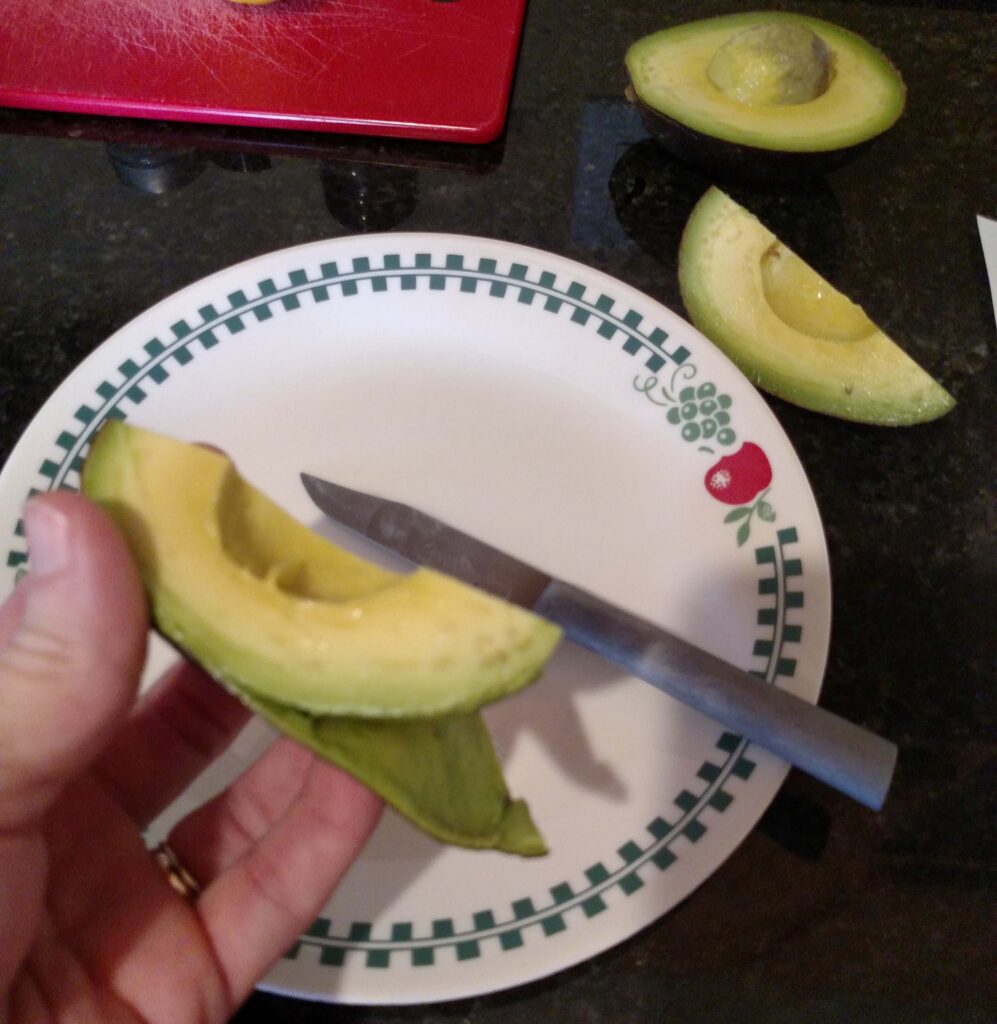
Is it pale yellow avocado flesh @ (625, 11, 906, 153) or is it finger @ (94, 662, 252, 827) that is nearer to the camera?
finger @ (94, 662, 252, 827)

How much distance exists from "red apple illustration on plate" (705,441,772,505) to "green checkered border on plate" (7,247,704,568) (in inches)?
4.3

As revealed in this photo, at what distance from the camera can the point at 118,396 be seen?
0.79 metres

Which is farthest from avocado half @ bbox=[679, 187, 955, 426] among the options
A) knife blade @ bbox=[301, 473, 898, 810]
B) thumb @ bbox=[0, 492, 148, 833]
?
thumb @ bbox=[0, 492, 148, 833]

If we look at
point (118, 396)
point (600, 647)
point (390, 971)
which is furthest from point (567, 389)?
point (390, 971)

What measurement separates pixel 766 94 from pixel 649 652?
24.3 inches

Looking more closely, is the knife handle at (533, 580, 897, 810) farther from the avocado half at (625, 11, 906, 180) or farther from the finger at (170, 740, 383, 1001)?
the avocado half at (625, 11, 906, 180)

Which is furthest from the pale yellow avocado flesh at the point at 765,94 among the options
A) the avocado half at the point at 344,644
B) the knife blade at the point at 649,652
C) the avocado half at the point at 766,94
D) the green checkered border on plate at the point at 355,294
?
the avocado half at the point at 344,644

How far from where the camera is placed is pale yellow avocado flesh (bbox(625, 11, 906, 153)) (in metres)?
0.89

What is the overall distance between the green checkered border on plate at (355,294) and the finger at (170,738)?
24 centimetres

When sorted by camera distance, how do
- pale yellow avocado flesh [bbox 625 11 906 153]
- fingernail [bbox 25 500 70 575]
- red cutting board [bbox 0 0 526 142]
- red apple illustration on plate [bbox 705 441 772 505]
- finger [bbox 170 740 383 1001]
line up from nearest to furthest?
fingernail [bbox 25 500 70 575]
finger [bbox 170 740 383 1001]
red apple illustration on plate [bbox 705 441 772 505]
pale yellow avocado flesh [bbox 625 11 906 153]
red cutting board [bbox 0 0 526 142]

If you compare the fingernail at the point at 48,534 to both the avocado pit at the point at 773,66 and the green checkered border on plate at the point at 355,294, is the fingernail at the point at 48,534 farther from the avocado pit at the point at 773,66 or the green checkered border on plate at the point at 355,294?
the avocado pit at the point at 773,66

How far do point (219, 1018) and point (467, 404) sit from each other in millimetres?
534

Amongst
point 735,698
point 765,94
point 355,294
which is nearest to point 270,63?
point 355,294

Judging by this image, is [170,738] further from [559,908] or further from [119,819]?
[559,908]
